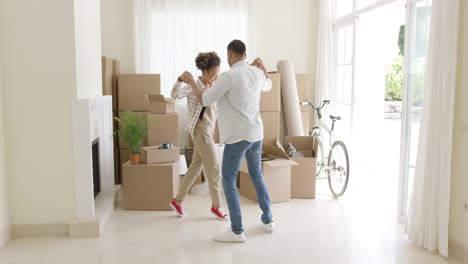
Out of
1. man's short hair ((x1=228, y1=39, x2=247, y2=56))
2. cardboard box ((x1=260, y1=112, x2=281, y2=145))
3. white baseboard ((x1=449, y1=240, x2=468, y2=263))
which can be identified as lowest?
white baseboard ((x1=449, y1=240, x2=468, y2=263))

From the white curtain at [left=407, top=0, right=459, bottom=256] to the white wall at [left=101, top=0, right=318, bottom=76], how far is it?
3.05 metres

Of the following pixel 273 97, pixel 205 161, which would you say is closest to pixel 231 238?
pixel 205 161

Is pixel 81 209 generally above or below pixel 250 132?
below

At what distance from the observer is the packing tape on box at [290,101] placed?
5.33 metres

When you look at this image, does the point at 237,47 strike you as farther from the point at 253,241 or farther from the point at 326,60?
the point at 326,60

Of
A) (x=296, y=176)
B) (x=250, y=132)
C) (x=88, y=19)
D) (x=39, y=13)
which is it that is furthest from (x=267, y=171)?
(x=39, y=13)

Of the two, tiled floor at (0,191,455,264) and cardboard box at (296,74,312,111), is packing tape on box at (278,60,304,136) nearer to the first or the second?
cardboard box at (296,74,312,111)

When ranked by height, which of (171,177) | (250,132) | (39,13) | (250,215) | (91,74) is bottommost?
(250,215)

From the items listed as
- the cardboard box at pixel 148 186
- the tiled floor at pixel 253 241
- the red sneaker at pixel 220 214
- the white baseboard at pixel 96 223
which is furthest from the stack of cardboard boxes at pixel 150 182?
the red sneaker at pixel 220 214

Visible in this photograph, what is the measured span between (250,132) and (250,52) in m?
2.76

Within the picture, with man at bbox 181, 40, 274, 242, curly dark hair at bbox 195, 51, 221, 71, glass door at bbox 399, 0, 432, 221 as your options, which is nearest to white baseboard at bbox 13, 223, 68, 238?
man at bbox 181, 40, 274, 242

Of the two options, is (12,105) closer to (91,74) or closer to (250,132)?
(91,74)

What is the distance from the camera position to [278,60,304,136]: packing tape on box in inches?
210

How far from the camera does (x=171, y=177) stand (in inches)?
164
